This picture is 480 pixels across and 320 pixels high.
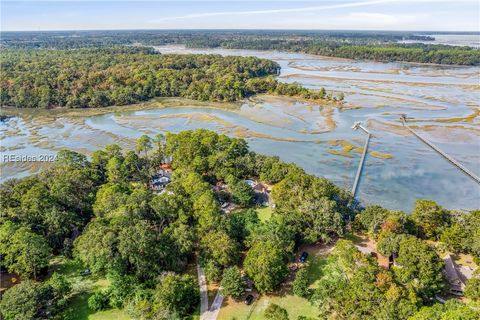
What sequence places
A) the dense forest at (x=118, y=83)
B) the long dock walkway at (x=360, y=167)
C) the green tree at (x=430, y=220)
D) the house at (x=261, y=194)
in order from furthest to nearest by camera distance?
1. the dense forest at (x=118, y=83)
2. the long dock walkway at (x=360, y=167)
3. the house at (x=261, y=194)
4. the green tree at (x=430, y=220)

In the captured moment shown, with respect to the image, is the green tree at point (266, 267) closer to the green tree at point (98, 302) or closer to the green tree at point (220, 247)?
the green tree at point (220, 247)

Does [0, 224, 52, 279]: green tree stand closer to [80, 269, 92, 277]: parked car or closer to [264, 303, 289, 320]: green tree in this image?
[80, 269, 92, 277]: parked car

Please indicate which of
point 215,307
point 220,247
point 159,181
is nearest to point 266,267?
point 220,247

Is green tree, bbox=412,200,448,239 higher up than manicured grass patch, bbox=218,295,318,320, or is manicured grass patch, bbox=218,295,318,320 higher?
green tree, bbox=412,200,448,239

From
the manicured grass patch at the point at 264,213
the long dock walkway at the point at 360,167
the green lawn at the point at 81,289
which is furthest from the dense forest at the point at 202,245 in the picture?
the long dock walkway at the point at 360,167

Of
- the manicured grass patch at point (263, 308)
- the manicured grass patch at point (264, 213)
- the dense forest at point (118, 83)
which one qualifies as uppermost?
the dense forest at point (118, 83)

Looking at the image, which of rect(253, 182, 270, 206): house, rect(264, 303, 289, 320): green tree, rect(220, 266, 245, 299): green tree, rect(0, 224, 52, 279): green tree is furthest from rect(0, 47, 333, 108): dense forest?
rect(264, 303, 289, 320): green tree
